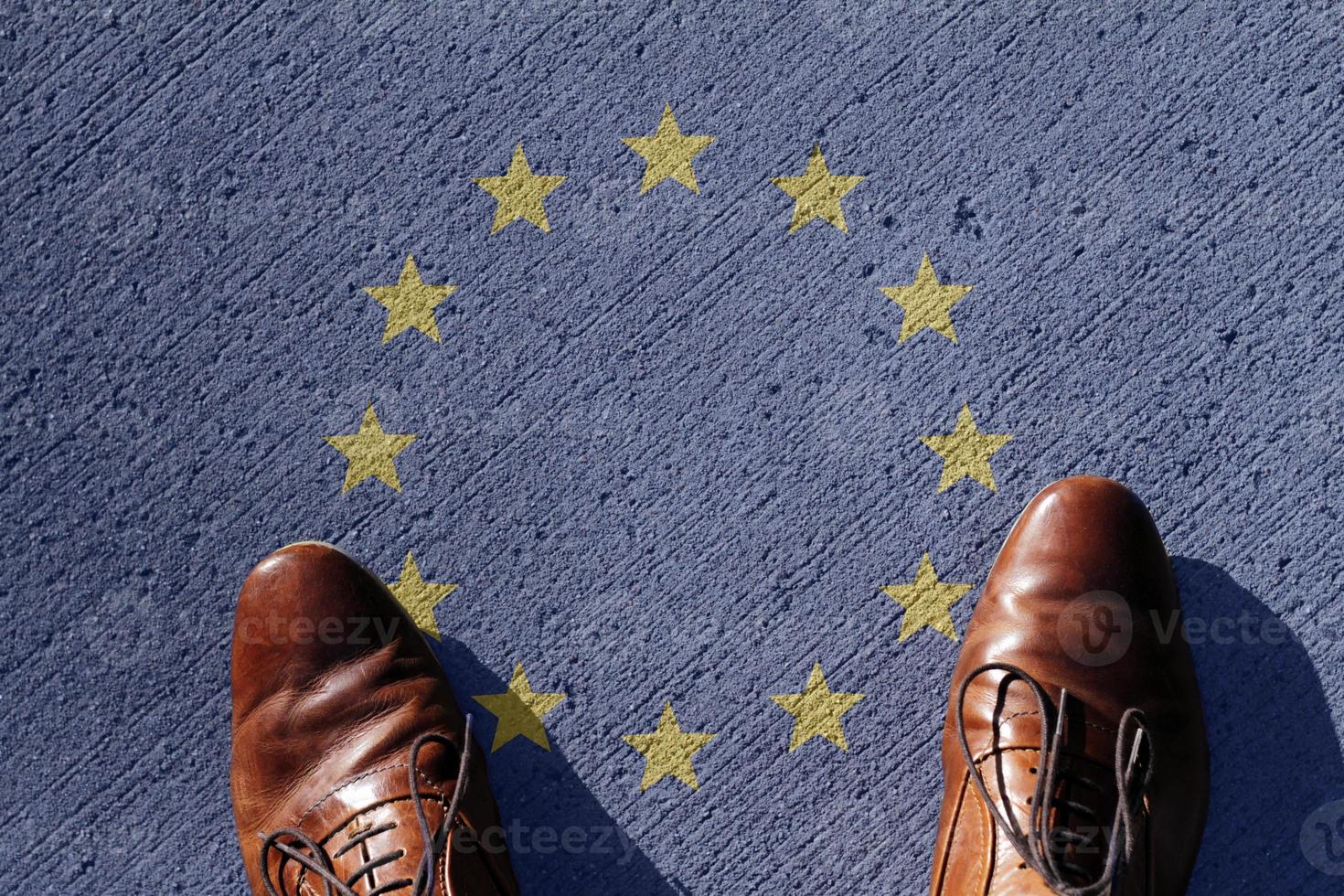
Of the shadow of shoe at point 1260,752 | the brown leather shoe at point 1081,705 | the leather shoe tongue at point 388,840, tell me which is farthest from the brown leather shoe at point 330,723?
the shadow of shoe at point 1260,752

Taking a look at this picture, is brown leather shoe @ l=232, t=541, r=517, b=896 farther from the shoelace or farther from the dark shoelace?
the dark shoelace

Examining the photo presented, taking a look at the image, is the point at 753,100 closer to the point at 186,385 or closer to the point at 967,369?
the point at 967,369

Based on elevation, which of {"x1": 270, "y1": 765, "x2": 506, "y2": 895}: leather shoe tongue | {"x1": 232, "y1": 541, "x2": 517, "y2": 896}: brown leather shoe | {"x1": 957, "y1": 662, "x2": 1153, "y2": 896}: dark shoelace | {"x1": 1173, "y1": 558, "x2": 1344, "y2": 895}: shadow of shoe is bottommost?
{"x1": 1173, "y1": 558, "x2": 1344, "y2": 895}: shadow of shoe

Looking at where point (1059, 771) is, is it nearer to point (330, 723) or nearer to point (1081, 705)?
point (1081, 705)

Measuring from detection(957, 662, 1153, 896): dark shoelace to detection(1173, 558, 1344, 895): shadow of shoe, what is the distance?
111 mm

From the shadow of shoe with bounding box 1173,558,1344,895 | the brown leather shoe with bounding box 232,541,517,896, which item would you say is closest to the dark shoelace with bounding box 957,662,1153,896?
the shadow of shoe with bounding box 1173,558,1344,895

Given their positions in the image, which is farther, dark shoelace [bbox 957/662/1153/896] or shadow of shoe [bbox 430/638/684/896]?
shadow of shoe [bbox 430/638/684/896]

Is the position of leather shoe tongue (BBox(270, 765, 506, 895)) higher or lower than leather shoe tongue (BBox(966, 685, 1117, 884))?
higher

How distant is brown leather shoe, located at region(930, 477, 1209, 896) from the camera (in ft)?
3.25

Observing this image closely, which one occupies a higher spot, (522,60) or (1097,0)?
(522,60)

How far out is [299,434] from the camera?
3.64 ft

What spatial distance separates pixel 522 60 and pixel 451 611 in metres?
0.61

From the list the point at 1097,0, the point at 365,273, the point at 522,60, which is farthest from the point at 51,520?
the point at 1097,0

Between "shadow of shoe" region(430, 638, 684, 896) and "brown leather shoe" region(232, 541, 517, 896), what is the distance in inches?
1.4
